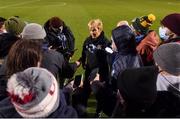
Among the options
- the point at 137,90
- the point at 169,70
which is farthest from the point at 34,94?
the point at 169,70

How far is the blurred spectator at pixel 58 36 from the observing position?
9.52 metres

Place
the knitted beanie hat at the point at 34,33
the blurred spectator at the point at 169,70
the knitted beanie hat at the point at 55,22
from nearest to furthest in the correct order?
the blurred spectator at the point at 169,70 → the knitted beanie hat at the point at 34,33 → the knitted beanie hat at the point at 55,22

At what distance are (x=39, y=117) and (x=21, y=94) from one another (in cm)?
28

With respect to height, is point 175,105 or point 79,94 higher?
point 175,105

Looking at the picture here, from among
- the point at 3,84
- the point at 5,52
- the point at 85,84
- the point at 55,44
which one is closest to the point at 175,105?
the point at 3,84

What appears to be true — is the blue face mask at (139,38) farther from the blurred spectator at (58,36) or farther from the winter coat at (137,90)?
the winter coat at (137,90)

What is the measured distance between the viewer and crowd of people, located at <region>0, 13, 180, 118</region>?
11.7 ft

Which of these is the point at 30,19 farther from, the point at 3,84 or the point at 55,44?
the point at 3,84

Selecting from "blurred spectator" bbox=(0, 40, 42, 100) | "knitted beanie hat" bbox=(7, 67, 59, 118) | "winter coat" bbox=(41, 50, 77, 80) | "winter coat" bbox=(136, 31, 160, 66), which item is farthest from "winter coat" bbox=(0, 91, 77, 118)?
"winter coat" bbox=(136, 31, 160, 66)

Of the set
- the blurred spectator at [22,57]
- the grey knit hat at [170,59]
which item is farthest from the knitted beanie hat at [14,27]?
the grey knit hat at [170,59]

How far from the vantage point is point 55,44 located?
384 inches

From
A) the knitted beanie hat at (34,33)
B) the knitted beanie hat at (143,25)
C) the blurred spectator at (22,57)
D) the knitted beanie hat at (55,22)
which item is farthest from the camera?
the knitted beanie hat at (55,22)

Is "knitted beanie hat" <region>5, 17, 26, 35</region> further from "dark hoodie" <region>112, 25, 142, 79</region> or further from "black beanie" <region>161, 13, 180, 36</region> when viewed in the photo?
"black beanie" <region>161, 13, 180, 36</region>

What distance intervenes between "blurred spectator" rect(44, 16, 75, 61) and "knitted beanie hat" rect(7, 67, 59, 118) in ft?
19.3
